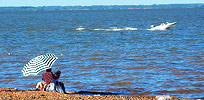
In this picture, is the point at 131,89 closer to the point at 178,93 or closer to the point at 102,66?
the point at 178,93

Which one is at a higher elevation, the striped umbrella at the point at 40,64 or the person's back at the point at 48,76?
the striped umbrella at the point at 40,64

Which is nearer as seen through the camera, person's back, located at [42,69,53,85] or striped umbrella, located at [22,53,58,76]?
striped umbrella, located at [22,53,58,76]

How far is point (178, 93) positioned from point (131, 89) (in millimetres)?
1668

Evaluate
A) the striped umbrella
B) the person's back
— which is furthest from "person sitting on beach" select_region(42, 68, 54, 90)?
the striped umbrella

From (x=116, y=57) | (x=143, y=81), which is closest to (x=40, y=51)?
(x=116, y=57)

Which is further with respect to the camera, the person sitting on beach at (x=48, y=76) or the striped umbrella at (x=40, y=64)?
the person sitting on beach at (x=48, y=76)

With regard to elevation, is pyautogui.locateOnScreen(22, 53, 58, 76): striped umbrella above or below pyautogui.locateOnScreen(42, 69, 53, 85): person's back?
above

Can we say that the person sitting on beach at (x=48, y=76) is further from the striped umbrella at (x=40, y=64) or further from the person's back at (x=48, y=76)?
the striped umbrella at (x=40, y=64)

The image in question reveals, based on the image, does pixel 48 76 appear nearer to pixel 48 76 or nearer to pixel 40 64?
pixel 48 76

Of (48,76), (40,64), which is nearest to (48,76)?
(48,76)

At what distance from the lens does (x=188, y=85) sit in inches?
565

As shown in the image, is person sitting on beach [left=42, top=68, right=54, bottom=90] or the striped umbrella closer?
the striped umbrella

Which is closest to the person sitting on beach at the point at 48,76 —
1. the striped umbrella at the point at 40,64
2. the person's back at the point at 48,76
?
the person's back at the point at 48,76

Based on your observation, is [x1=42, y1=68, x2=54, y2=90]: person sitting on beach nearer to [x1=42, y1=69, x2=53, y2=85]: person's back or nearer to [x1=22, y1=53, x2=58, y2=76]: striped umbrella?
[x1=42, y1=69, x2=53, y2=85]: person's back
